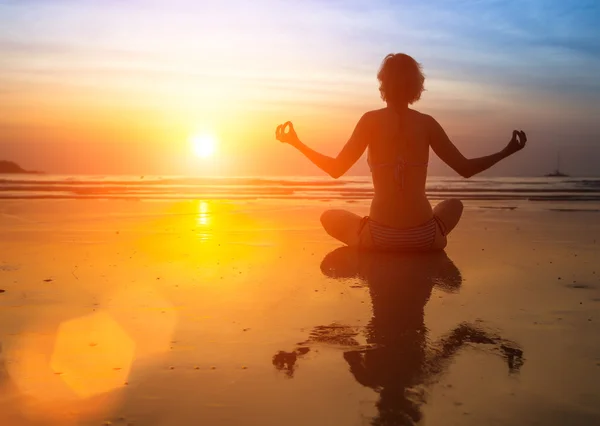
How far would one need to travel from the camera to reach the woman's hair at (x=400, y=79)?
20.5 ft

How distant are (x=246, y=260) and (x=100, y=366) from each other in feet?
11.9

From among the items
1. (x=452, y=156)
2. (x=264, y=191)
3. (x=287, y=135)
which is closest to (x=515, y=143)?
(x=452, y=156)

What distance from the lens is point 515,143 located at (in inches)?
242

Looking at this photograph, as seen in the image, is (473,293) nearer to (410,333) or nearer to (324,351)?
(410,333)

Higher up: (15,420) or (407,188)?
(407,188)

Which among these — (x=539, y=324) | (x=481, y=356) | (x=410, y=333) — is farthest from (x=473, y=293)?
(x=481, y=356)

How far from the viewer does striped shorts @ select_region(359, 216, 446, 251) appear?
6715 millimetres

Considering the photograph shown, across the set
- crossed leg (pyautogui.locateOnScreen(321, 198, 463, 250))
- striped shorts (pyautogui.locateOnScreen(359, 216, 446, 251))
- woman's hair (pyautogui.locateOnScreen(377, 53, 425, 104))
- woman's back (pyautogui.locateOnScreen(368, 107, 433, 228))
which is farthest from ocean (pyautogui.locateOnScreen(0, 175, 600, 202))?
woman's hair (pyautogui.locateOnScreen(377, 53, 425, 104))

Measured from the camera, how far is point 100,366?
9.45 ft

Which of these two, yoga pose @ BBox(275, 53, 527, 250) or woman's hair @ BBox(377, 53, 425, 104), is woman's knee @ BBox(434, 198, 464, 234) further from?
woman's hair @ BBox(377, 53, 425, 104)

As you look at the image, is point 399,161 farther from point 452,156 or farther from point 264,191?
point 264,191

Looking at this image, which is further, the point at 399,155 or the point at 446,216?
the point at 446,216

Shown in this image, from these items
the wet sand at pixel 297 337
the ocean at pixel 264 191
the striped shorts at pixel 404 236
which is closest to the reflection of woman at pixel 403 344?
the wet sand at pixel 297 337

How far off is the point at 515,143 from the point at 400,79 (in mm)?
1322
